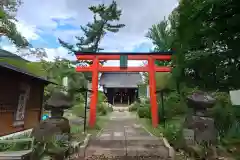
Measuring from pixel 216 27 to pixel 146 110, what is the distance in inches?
414

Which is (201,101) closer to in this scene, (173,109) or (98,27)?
(173,109)

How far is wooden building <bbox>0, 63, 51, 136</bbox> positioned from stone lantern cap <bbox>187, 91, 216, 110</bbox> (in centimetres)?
583

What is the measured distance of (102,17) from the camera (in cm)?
2753

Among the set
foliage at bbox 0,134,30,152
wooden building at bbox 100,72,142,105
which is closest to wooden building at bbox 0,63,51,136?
foliage at bbox 0,134,30,152

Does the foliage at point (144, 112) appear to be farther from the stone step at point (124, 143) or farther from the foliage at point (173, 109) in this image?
the stone step at point (124, 143)

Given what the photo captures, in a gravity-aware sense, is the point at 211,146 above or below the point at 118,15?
below

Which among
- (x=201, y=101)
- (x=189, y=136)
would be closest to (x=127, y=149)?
(x=189, y=136)

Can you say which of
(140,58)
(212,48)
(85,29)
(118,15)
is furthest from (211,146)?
(85,29)

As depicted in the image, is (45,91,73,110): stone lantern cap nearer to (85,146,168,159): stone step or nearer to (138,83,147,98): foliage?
(85,146,168,159): stone step

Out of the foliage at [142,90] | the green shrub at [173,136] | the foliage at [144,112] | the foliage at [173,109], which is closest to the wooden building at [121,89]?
the foliage at [142,90]

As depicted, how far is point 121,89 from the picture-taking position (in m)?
30.6

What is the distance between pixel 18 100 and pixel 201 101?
24.2 feet

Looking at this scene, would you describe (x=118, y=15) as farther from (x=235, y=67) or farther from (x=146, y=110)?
(x=235, y=67)

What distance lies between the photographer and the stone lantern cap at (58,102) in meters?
7.02
